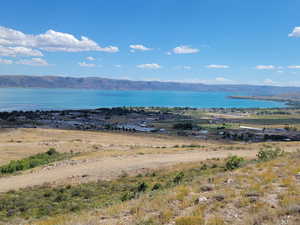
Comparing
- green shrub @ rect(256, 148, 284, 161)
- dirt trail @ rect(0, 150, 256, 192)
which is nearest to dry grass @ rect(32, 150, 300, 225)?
green shrub @ rect(256, 148, 284, 161)

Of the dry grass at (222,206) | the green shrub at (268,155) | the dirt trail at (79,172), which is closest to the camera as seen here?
the dry grass at (222,206)

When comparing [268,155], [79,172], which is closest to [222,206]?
[268,155]

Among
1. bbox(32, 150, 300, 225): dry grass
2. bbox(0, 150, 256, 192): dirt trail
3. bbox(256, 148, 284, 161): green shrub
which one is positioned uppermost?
bbox(32, 150, 300, 225): dry grass

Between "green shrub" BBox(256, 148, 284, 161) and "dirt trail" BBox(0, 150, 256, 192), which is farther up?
"green shrub" BBox(256, 148, 284, 161)

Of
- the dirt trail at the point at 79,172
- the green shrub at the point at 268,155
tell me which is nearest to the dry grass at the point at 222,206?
the green shrub at the point at 268,155

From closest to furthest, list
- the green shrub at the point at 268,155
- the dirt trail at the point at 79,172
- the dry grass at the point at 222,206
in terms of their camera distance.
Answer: the dry grass at the point at 222,206, the dirt trail at the point at 79,172, the green shrub at the point at 268,155

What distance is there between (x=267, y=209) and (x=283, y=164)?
7.18 meters

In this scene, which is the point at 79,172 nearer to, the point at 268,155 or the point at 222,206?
the point at 222,206

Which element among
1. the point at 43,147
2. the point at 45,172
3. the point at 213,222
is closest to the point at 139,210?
the point at 213,222

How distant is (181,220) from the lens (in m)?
6.82

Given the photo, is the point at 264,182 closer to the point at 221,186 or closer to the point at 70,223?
the point at 221,186

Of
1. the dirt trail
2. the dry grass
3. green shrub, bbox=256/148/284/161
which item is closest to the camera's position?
the dry grass

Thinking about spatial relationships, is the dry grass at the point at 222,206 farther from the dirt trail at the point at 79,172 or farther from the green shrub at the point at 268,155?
the dirt trail at the point at 79,172

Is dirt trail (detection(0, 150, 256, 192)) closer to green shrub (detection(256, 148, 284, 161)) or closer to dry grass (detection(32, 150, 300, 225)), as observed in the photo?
Answer: green shrub (detection(256, 148, 284, 161))
